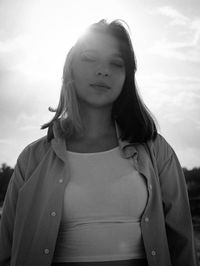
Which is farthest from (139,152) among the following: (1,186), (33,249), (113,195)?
(1,186)

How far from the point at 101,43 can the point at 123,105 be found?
0.56 meters

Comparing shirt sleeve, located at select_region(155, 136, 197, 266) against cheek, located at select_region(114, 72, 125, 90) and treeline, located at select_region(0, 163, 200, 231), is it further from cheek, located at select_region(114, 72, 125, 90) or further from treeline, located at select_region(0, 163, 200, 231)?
treeline, located at select_region(0, 163, 200, 231)

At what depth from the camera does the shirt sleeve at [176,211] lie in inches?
116

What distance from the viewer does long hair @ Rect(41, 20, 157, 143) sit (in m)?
3.26

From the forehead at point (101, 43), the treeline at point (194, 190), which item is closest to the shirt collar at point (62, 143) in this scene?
the forehead at point (101, 43)

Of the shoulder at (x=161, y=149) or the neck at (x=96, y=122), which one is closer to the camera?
the shoulder at (x=161, y=149)

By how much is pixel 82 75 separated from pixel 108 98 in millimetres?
282

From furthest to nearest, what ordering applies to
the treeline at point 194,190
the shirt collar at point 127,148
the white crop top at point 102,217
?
the treeline at point 194,190
the shirt collar at point 127,148
the white crop top at point 102,217

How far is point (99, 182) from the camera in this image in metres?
2.90

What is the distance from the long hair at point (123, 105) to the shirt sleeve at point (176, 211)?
0.27 metres

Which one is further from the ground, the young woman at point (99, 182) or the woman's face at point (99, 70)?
the woman's face at point (99, 70)

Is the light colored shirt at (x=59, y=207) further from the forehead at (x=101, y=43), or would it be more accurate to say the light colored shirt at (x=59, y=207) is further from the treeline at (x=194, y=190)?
the treeline at (x=194, y=190)

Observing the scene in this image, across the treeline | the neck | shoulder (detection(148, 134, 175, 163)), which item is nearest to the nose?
the neck

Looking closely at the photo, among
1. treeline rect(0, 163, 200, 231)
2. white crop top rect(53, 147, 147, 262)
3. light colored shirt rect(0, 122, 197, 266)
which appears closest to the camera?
white crop top rect(53, 147, 147, 262)
